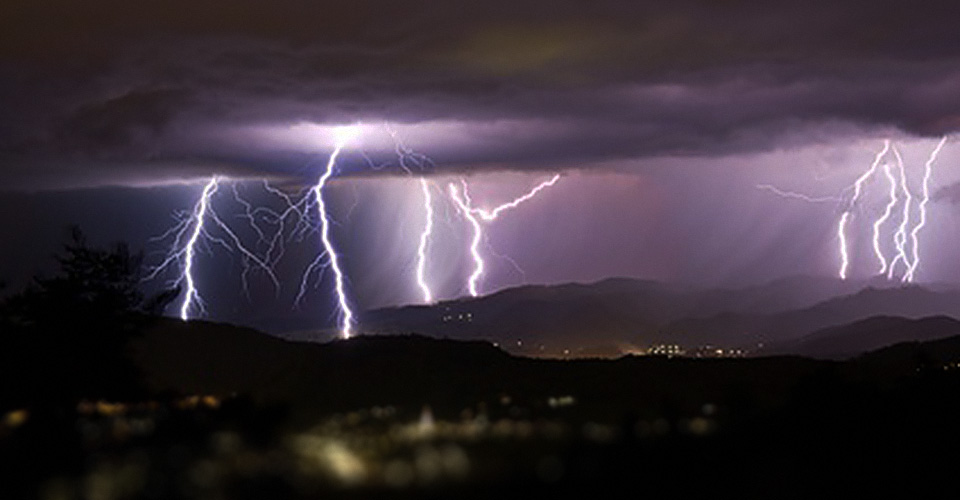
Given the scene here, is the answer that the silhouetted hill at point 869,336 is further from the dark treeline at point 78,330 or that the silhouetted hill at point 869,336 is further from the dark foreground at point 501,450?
the dark foreground at point 501,450

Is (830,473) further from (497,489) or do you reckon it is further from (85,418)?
(85,418)

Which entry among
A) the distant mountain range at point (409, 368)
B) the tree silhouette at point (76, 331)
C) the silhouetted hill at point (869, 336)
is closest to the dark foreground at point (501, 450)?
the tree silhouette at point (76, 331)

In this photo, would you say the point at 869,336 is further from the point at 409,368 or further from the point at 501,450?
the point at 501,450

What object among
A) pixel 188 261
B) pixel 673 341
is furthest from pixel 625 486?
pixel 673 341

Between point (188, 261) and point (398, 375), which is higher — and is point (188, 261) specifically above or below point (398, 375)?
above

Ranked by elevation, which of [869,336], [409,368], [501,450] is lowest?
[869,336]

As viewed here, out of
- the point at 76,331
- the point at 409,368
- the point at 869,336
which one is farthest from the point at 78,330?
the point at 869,336
